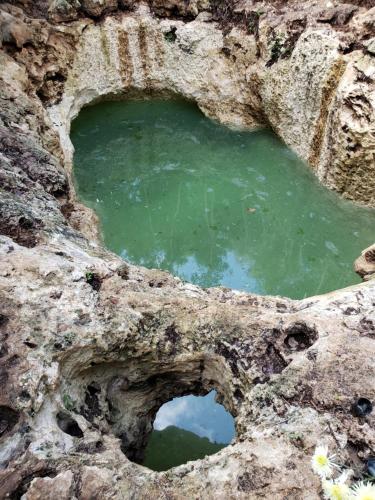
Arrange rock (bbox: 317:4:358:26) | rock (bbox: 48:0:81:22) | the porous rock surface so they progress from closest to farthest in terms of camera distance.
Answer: the porous rock surface, rock (bbox: 317:4:358:26), rock (bbox: 48:0:81:22)

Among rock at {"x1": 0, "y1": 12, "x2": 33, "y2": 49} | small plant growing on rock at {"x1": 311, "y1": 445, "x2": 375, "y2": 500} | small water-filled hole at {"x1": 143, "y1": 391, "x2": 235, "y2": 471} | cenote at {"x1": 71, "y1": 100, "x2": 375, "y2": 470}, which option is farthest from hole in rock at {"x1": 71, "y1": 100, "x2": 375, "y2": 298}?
small plant growing on rock at {"x1": 311, "y1": 445, "x2": 375, "y2": 500}

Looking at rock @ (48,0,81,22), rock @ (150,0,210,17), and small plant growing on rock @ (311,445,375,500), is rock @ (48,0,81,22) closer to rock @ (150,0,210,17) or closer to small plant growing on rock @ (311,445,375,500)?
rock @ (150,0,210,17)

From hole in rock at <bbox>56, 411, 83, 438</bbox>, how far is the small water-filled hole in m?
1.75

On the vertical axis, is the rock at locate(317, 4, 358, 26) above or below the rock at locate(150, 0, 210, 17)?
above

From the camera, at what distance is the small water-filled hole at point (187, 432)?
427 centimetres

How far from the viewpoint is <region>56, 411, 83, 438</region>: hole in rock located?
2.66m

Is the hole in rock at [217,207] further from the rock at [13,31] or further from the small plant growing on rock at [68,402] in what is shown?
the small plant growing on rock at [68,402]

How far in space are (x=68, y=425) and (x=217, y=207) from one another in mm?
4360

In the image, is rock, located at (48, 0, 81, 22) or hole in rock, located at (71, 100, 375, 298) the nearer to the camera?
hole in rock, located at (71, 100, 375, 298)

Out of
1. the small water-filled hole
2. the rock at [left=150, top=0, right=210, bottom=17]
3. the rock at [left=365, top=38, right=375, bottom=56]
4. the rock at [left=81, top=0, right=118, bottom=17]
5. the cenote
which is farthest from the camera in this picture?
the rock at [left=150, top=0, right=210, bottom=17]

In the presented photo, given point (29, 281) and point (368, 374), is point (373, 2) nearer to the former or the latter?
point (368, 374)

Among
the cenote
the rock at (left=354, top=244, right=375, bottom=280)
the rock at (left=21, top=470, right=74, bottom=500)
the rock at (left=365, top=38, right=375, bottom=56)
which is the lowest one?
the cenote

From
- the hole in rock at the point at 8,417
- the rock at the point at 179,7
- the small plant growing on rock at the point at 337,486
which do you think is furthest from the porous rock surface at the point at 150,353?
the rock at the point at 179,7

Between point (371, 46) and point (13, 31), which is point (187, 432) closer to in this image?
point (371, 46)
